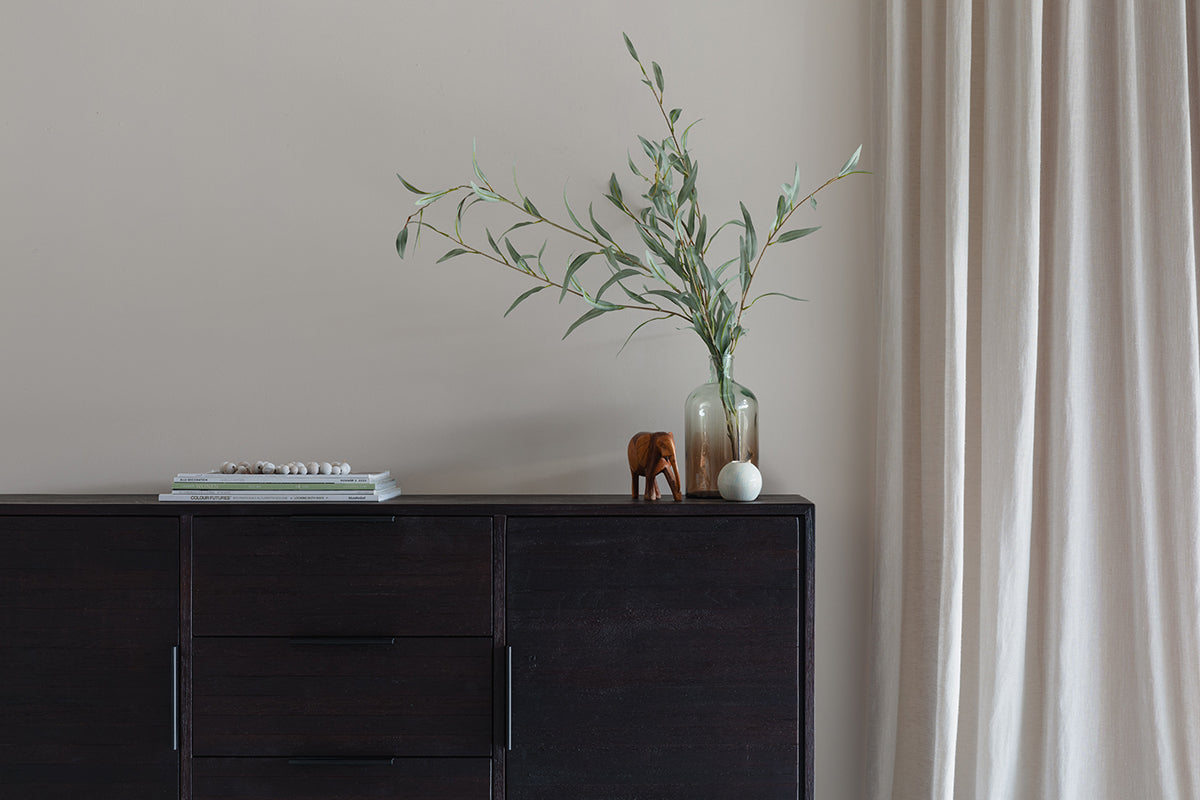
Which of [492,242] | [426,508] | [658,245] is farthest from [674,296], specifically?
[426,508]

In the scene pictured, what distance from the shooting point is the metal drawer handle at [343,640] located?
140cm

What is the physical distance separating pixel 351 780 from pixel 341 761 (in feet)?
0.12

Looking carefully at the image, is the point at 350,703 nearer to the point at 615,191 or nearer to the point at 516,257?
the point at 516,257

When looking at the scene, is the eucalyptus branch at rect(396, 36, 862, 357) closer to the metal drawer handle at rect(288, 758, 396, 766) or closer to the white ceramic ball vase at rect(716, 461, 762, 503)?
the white ceramic ball vase at rect(716, 461, 762, 503)

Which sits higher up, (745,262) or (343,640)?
(745,262)

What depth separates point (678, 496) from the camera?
1.49 m

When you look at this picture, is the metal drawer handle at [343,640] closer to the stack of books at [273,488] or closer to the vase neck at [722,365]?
the stack of books at [273,488]

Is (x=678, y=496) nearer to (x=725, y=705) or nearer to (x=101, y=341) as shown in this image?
(x=725, y=705)

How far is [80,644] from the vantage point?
1421 millimetres

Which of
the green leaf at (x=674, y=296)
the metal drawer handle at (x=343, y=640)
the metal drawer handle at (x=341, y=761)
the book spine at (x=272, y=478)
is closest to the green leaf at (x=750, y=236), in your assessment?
the green leaf at (x=674, y=296)

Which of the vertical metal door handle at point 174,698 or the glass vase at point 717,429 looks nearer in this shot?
the vertical metal door handle at point 174,698

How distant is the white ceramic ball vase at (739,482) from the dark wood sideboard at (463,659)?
47mm

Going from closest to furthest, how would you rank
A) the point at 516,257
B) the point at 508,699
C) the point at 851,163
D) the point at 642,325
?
1. the point at 508,699
2. the point at 851,163
3. the point at 516,257
4. the point at 642,325

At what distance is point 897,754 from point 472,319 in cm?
114
